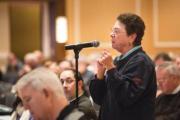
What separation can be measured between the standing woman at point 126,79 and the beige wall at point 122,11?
3.69 m

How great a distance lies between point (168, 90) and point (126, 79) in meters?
1.38

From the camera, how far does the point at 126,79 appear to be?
100 inches

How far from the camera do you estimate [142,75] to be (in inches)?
100

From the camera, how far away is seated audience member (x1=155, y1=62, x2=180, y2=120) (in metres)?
3.71

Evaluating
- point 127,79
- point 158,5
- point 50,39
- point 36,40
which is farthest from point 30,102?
point 36,40

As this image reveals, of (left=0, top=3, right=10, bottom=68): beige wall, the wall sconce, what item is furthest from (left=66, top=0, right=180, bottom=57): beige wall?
(left=0, top=3, right=10, bottom=68): beige wall

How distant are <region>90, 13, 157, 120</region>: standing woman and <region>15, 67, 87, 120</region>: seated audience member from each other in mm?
560

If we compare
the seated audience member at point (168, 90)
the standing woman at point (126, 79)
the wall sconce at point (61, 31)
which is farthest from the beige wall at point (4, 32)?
the standing woman at point (126, 79)

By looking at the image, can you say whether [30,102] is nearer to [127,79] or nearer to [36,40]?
[127,79]

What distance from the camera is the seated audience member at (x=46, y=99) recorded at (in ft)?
6.45

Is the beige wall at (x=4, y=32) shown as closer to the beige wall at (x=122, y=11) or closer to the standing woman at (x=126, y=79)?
the beige wall at (x=122, y=11)

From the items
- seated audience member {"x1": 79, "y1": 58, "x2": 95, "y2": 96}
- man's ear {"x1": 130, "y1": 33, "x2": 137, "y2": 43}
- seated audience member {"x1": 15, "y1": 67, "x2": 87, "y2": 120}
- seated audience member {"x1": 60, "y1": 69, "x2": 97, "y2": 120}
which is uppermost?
man's ear {"x1": 130, "y1": 33, "x2": 137, "y2": 43}

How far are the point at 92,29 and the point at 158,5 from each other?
103cm

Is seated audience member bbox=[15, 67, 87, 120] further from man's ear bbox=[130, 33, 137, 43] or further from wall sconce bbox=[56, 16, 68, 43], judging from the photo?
wall sconce bbox=[56, 16, 68, 43]
